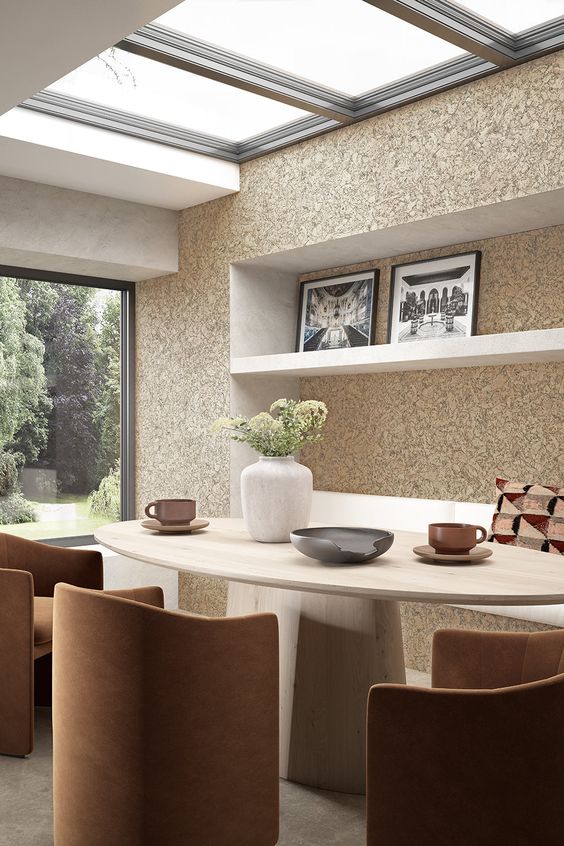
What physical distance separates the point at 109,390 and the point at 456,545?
3.41 metres

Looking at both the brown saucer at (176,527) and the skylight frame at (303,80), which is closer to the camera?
the brown saucer at (176,527)

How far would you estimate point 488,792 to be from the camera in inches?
61.7

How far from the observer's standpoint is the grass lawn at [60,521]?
4.95 meters

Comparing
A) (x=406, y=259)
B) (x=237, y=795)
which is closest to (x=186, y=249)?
(x=406, y=259)

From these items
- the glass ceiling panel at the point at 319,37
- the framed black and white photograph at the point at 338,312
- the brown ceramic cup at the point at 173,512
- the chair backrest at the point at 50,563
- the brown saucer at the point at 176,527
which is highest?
the glass ceiling panel at the point at 319,37

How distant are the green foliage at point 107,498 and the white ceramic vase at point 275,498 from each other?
265 centimetres

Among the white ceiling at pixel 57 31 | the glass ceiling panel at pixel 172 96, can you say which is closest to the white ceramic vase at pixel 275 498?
the white ceiling at pixel 57 31

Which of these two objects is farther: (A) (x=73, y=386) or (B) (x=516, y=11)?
(A) (x=73, y=386)

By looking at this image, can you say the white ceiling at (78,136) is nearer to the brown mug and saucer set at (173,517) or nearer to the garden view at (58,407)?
the garden view at (58,407)

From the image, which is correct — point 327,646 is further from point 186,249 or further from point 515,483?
point 186,249

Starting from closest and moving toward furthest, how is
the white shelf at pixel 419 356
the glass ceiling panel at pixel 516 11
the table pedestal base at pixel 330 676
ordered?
the table pedestal base at pixel 330 676, the glass ceiling panel at pixel 516 11, the white shelf at pixel 419 356

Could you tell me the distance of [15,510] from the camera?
4.89 metres

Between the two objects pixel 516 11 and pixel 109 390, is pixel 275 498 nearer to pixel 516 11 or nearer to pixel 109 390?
pixel 516 11

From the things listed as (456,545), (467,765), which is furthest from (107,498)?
(467,765)
